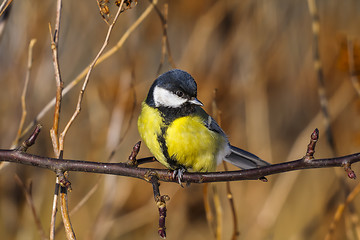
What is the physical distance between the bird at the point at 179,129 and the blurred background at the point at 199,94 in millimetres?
548

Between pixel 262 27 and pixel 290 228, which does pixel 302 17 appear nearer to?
pixel 262 27

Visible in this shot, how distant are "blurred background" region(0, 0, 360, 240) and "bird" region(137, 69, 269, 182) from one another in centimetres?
55

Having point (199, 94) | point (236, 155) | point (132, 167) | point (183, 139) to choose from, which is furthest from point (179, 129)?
point (199, 94)

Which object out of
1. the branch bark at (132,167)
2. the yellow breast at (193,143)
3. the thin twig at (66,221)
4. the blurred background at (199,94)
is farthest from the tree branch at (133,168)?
the blurred background at (199,94)

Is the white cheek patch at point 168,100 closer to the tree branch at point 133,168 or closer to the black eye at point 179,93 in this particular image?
the black eye at point 179,93

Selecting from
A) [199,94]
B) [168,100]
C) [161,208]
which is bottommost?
[161,208]

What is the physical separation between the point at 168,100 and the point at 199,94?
146 centimetres

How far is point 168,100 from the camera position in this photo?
93.7 inches

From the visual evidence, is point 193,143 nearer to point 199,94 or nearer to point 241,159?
point 241,159

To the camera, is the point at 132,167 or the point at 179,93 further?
the point at 179,93

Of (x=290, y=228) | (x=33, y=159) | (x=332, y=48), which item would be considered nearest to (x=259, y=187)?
(x=290, y=228)

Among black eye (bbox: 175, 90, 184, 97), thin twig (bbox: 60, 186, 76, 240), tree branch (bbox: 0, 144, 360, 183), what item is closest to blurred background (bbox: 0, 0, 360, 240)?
black eye (bbox: 175, 90, 184, 97)

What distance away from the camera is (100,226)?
306 cm

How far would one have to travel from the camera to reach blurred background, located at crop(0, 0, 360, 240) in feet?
11.0
